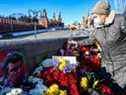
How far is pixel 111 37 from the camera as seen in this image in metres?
6.21

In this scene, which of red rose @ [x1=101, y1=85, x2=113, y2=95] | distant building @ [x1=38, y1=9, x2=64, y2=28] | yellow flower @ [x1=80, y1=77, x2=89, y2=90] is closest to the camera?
red rose @ [x1=101, y1=85, x2=113, y2=95]

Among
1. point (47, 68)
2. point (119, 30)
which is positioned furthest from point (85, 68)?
point (119, 30)

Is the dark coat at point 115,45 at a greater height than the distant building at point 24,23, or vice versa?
the dark coat at point 115,45

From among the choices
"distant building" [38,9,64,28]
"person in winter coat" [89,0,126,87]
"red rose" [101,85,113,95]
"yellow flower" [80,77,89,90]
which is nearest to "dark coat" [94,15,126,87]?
"person in winter coat" [89,0,126,87]

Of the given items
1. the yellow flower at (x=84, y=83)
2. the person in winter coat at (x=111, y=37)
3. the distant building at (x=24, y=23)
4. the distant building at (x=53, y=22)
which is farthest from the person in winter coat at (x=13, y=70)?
the distant building at (x=53, y=22)

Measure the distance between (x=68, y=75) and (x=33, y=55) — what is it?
1230mm

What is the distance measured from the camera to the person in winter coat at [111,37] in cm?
607

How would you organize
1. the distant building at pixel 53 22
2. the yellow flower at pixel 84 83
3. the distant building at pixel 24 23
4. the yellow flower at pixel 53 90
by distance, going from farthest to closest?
the distant building at pixel 53 22
the distant building at pixel 24 23
the yellow flower at pixel 84 83
the yellow flower at pixel 53 90

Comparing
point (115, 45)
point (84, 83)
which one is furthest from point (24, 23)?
point (115, 45)

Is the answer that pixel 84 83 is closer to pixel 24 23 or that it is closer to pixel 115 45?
pixel 115 45

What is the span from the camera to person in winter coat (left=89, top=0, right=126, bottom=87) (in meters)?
6.07

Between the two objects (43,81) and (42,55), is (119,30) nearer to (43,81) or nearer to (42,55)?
(43,81)

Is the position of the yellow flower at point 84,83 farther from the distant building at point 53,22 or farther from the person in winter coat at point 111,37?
the distant building at point 53,22

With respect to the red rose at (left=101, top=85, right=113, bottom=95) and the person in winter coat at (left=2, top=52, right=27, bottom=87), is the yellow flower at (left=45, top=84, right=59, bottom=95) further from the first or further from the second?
the red rose at (left=101, top=85, right=113, bottom=95)
